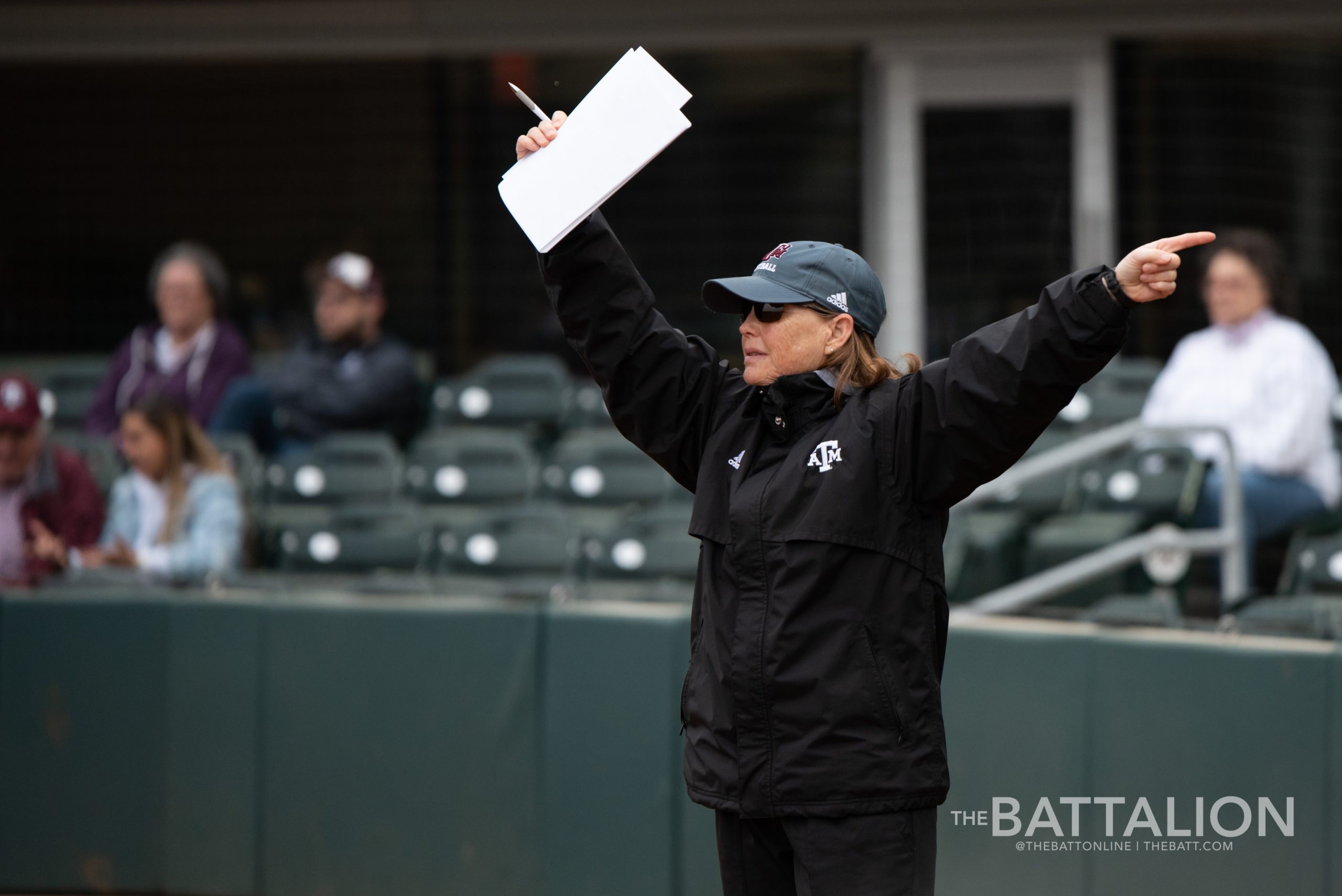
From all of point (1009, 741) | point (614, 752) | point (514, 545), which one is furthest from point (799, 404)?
point (514, 545)

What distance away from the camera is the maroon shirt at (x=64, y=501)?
6059mm

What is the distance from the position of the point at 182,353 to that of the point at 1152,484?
4.48 meters

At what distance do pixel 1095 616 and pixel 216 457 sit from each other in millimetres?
3591

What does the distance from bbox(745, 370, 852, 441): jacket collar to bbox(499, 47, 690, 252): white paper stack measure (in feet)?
1.45

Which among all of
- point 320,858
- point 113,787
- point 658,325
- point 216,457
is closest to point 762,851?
point 658,325

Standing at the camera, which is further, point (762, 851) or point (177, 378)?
point (177, 378)

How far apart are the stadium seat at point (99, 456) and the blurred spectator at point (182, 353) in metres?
0.36

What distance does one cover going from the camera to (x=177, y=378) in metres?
7.45

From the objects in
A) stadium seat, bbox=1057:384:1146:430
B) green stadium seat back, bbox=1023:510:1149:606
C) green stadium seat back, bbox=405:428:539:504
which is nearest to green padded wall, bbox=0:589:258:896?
green stadium seat back, bbox=405:428:539:504

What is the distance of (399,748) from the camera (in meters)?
4.77

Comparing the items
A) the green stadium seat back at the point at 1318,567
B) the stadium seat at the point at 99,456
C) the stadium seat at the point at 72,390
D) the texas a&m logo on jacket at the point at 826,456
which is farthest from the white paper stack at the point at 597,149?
the stadium seat at the point at 72,390

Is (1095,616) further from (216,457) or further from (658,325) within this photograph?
(216,457)

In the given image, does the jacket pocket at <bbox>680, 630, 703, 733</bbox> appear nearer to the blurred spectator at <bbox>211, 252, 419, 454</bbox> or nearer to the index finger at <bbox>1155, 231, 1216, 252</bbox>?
the index finger at <bbox>1155, 231, 1216, 252</bbox>

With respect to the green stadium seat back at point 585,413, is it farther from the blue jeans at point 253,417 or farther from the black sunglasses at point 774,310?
the black sunglasses at point 774,310
